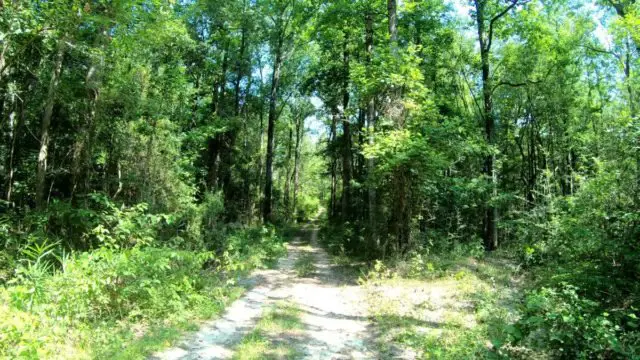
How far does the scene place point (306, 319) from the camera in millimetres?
7531

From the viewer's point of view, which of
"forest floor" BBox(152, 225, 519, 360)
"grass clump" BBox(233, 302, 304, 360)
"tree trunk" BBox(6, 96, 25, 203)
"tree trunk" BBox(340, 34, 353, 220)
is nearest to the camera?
"grass clump" BBox(233, 302, 304, 360)

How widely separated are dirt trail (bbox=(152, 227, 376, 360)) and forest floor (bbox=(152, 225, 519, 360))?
1 cm

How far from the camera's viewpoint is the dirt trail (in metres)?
5.82

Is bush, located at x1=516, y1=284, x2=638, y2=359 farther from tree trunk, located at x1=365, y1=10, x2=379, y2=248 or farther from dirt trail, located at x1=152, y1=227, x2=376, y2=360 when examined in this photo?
tree trunk, located at x1=365, y1=10, x2=379, y2=248

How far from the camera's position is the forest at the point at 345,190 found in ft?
19.0

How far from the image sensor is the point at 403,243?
11852 millimetres

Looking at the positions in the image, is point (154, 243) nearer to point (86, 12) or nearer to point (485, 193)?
point (86, 12)

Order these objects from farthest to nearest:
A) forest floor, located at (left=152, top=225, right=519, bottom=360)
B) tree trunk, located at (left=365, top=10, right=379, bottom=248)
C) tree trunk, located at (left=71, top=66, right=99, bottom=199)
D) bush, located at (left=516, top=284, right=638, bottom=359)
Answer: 1. tree trunk, located at (left=365, top=10, right=379, bottom=248)
2. tree trunk, located at (left=71, top=66, right=99, bottom=199)
3. forest floor, located at (left=152, top=225, right=519, bottom=360)
4. bush, located at (left=516, top=284, right=638, bottom=359)

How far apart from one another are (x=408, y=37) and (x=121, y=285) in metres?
17.2

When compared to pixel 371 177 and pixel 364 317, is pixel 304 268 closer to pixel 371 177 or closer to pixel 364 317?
pixel 371 177

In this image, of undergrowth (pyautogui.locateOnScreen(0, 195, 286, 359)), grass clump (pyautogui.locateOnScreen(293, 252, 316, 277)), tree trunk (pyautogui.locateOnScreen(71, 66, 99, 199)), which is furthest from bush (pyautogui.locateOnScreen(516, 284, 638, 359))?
tree trunk (pyautogui.locateOnScreen(71, 66, 99, 199))

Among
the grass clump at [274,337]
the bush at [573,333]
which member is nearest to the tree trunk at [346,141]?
the grass clump at [274,337]

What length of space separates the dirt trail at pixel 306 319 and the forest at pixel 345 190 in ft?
0.46

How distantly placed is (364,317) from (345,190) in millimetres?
16896
